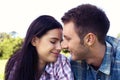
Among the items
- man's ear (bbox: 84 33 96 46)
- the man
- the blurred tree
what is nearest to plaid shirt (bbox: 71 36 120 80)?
the man

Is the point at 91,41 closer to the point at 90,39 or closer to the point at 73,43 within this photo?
the point at 90,39

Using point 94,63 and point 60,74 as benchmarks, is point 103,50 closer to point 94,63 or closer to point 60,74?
point 94,63

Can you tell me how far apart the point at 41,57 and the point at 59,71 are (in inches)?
9.0

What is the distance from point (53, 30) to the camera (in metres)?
3.31

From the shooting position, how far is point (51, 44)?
329 cm

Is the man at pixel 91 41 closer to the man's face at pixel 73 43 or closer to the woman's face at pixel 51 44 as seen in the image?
the man's face at pixel 73 43

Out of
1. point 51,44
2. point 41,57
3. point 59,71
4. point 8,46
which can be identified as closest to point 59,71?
point 59,71

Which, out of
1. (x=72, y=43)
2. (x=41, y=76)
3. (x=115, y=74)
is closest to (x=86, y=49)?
(x=72, y=43)

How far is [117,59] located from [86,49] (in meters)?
0.31

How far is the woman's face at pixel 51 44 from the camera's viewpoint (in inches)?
129

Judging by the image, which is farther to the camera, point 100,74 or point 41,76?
point 41,76

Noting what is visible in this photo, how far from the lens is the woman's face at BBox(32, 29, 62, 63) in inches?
129

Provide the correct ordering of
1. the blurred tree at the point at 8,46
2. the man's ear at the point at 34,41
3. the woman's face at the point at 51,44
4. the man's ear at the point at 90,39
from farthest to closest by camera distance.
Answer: the blurred tree at the point at 8,46 < the man's ear at the point at 34,41 < the woman's face at the point at 51,44 < the man's ear at the point at 90,39

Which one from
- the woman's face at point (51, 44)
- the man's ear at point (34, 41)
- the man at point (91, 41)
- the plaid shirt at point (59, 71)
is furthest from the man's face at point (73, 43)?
the man's ear at point (34, 41)
